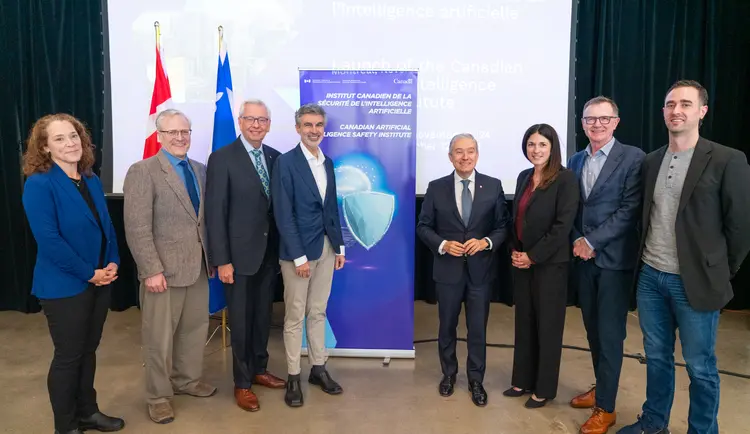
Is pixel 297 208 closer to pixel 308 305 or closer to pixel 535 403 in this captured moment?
pixel 308 305

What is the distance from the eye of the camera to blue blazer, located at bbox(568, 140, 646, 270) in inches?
103

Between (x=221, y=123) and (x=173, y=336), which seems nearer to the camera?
(x=173, y=336)

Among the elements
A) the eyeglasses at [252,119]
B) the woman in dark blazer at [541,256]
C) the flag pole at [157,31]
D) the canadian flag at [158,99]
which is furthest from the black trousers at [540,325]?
the flag pole at [157,31]

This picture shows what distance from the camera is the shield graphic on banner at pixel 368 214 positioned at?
3625 millimetres

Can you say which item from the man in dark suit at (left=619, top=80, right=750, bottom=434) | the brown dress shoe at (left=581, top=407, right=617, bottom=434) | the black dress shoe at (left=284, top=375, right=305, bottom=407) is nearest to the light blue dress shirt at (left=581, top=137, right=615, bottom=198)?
the man in dark suit at (left=619, top=80, right=750, bottom=434)

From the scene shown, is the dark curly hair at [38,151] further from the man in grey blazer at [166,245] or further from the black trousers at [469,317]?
the black trousers at [469,317]

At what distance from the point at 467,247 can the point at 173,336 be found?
6.02 feet

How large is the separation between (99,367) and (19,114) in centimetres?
275

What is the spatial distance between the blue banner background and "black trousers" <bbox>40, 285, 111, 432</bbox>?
1.61 meters

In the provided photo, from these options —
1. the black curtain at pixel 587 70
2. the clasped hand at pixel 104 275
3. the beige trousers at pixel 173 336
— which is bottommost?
the beige trousers at pixel 173 336

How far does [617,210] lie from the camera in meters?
2.65

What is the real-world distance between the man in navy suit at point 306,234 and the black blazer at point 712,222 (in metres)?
1.86

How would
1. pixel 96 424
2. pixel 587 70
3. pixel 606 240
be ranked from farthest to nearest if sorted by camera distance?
1. pixel 587 70
2. pixel 96 424
3. pixel 606 240

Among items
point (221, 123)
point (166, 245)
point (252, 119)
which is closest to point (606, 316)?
point (252, 119)
